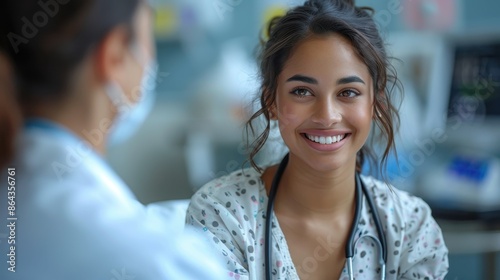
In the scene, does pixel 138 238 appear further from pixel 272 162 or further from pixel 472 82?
pixel 472 82

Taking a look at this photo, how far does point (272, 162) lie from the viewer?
4.52 ft

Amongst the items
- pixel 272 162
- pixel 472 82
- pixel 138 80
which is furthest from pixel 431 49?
pixel 138 80

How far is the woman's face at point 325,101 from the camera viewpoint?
112cm

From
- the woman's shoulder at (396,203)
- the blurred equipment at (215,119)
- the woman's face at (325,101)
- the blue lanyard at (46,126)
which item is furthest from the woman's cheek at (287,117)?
the blurred equipment at (215,119)

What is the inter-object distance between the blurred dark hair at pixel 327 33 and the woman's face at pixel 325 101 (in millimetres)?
16

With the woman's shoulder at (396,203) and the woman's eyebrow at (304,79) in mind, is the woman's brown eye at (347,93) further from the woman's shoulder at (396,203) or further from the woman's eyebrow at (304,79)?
the woman's shoulder at (396,203)

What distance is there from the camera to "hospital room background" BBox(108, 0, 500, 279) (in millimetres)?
1863

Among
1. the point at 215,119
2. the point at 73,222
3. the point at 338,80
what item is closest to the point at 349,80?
the point at 338,80

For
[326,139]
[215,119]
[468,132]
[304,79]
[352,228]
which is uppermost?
[304,79]

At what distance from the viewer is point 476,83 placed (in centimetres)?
224

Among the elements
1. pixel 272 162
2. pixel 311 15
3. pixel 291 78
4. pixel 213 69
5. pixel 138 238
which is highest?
pixel 311 15

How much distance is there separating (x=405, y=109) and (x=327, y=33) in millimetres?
1261

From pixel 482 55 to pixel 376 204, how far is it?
1.19m

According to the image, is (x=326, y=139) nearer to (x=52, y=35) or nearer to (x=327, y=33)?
(x=327, y=33)
